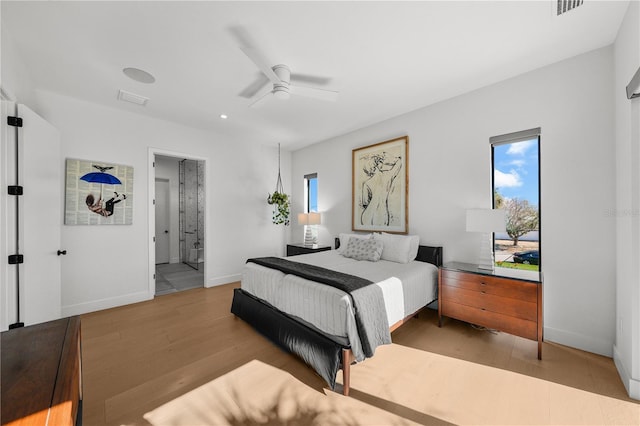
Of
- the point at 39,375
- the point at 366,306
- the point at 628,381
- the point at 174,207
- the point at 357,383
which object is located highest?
the point at 174,207

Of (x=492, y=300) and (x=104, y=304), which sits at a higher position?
(x=492, y=300)

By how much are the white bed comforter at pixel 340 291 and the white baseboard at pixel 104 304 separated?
194cm

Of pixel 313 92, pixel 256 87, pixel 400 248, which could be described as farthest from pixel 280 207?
pixel 313 92

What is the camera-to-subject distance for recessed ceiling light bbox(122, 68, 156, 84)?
2.71m

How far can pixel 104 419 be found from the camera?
1.65 meters

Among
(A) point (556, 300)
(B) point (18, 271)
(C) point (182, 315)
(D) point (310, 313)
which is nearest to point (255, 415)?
(D) point (310, 313)

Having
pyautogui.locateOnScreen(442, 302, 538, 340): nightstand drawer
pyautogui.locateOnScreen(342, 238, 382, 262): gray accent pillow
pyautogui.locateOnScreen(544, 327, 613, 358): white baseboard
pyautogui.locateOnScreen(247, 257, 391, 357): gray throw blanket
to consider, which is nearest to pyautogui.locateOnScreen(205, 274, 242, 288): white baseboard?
pyautogui.locateOnScreen(342, 238, 382, 262): gray accent pillow

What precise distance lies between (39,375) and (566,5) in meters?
3.66

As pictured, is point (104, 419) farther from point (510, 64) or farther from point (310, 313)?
point (510, 64)

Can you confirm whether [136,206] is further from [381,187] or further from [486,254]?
[486,254]

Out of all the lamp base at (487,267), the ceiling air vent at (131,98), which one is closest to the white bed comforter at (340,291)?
the lamp base at (487,267)

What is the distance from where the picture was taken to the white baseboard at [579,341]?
2.31 m

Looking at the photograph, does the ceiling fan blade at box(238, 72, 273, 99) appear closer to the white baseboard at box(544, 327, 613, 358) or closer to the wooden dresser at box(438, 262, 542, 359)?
the wooden dresser at box(438, 262, 542, 359)

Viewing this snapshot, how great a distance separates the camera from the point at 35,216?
95.4 inches
